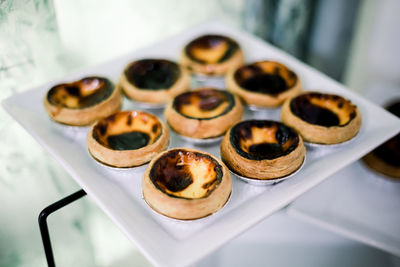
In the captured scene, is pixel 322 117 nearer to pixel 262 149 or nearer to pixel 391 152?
pixel 262 149

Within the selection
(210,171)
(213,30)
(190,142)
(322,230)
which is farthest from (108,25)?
(322,230)

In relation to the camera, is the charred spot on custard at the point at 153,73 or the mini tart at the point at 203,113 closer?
the mini tart at the point at 203,113

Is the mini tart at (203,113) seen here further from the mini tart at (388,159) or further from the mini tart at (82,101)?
the mini tart at (388,159)

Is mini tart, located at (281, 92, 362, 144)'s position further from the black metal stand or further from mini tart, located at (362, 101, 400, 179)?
the black metal stand

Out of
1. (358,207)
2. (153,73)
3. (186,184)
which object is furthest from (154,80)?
(358,207)

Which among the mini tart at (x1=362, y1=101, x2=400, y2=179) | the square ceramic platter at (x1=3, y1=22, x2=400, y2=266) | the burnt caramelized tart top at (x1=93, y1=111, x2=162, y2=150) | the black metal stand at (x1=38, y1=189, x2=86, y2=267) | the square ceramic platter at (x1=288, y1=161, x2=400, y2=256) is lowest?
the square ceramic platter at (x1=288, y1=161, x2=400, y2=256)

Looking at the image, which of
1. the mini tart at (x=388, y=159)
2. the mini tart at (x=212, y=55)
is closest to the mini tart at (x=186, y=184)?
the mini tart at (x=212, y=55)

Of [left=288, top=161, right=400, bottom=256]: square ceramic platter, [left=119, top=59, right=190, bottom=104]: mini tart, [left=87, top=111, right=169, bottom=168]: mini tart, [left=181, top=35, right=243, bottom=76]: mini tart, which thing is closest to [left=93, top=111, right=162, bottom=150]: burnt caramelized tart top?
[left=87, top=111, right=169, bottom=168]: mini tart
